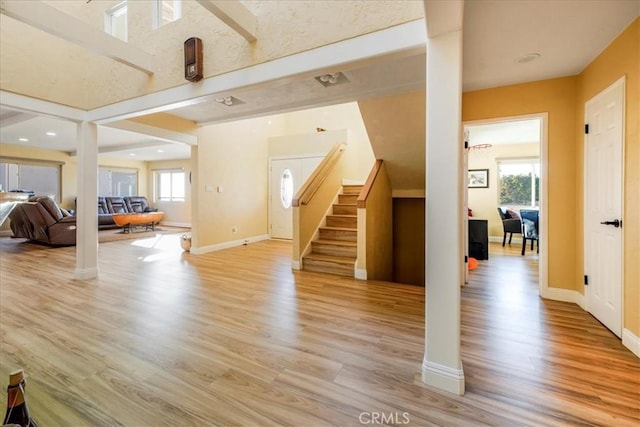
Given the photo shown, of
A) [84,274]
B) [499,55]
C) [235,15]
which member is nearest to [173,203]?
[84,274]

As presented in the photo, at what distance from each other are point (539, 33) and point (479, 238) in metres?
3.72

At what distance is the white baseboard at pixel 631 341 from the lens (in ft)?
6.59

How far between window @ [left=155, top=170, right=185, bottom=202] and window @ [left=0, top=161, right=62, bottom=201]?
9.35ft

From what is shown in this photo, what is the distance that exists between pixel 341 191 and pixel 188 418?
16.0ft

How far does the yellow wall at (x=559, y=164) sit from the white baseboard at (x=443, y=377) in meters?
2.32

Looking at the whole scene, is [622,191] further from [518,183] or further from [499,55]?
[518,183]

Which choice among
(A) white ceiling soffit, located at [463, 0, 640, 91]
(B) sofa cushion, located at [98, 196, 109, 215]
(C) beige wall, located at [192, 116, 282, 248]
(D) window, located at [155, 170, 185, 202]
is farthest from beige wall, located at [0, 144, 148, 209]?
(A) white ceiling soffit, located at [463, 0, 640, 91]

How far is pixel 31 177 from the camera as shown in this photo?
8453mm

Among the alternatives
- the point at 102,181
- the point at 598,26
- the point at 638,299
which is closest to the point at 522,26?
the point at 598,26

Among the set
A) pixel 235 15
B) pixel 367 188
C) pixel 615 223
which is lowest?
pixel 615 223

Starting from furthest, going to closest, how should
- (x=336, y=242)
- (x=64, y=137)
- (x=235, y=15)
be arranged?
(x=64, y=137) < (x=336, y=242) < (x=235, y=15)

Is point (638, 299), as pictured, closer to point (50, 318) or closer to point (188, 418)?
point (188, 418)

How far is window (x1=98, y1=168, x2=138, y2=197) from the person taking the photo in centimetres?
1003

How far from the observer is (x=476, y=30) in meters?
2.14
